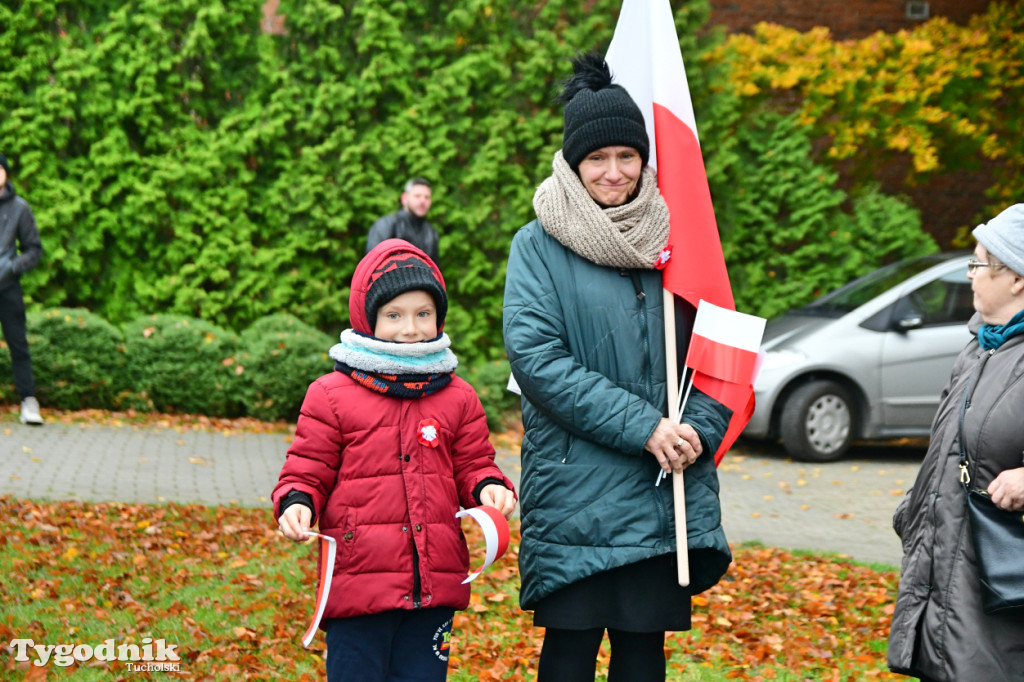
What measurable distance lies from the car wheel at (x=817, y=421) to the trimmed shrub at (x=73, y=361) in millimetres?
6206

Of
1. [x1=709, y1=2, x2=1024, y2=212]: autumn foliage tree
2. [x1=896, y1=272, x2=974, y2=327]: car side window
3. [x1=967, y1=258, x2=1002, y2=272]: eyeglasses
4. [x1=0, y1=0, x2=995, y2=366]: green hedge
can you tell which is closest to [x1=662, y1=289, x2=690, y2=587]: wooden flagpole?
[x1=967, y1=258, x2=1002, y2=272]: eyeglasses

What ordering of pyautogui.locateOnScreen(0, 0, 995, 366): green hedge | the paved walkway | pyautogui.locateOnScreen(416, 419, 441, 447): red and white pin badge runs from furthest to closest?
pyautogui.locateOnScreen(0, 0, 995, 366): green hedge → the paved walkway → pyautogui.locateOnScreen(416, 419, 441, 447): red and white pin badge

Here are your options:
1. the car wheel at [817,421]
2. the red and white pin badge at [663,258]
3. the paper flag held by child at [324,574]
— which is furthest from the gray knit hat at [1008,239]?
the car wheel at [817,421]

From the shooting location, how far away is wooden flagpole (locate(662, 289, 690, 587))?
3.02 metres

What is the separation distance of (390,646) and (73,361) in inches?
296

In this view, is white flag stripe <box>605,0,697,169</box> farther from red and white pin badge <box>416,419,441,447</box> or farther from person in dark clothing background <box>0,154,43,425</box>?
person in dark clothing background <box>0,154,43,425</box>

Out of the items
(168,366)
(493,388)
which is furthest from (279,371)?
(493,388)

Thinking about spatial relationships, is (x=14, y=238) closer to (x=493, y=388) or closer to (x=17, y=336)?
(x=17, y=336)

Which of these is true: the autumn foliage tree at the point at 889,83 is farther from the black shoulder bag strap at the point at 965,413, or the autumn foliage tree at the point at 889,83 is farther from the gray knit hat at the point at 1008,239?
the black shoulder bag strap at the point at 965,413

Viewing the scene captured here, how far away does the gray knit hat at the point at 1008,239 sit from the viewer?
3135 mm

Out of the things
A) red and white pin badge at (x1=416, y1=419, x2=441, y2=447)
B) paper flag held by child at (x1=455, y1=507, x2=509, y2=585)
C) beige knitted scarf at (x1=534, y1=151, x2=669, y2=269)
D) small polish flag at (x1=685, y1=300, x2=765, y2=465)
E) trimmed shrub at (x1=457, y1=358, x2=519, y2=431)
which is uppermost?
beige knitted scarf at (x1=534, y1=151, x2=669, y2=269)

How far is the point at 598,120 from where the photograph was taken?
317 cm

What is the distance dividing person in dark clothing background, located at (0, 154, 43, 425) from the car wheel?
6.62m

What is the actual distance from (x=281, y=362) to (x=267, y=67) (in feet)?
10.8
